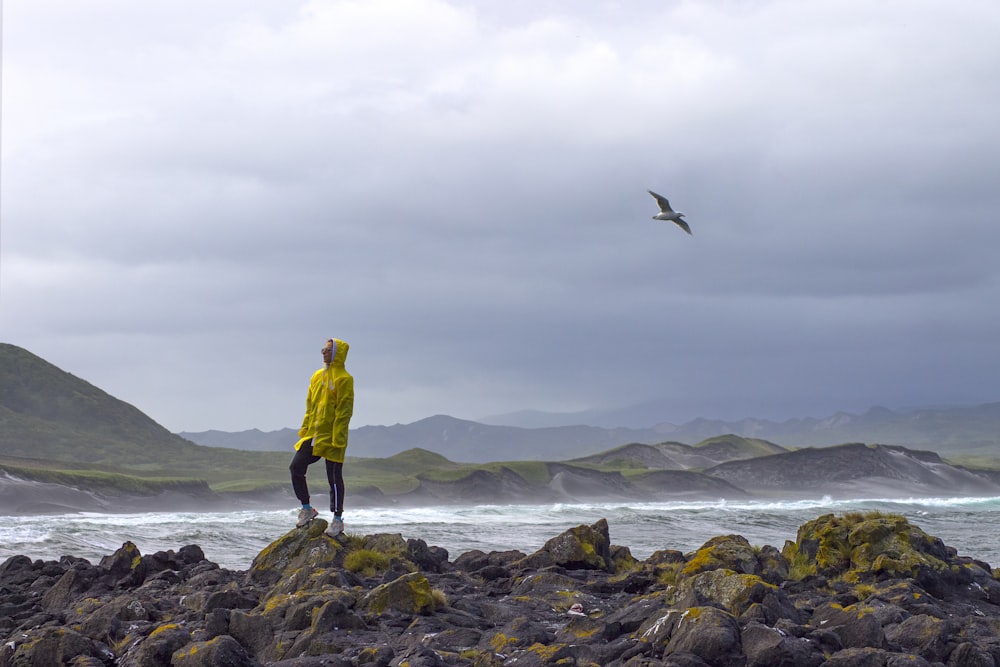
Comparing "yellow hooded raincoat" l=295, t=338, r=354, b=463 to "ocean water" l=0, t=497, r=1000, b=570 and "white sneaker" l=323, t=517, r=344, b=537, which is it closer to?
"white sneaker" l=323, t=517, r=344, b=537

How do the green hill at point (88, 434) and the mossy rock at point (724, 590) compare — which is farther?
the green hill at point (88, 434)

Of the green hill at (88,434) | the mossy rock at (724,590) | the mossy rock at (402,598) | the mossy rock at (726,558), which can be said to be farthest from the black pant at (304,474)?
the green hill at (88,434)

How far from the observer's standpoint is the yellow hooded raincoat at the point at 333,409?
1580cm

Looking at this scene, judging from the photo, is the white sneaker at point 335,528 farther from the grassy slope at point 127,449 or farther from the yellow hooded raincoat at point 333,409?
the grassy slope at point 127,449

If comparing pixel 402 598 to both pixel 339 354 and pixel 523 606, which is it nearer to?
pixel 523 606

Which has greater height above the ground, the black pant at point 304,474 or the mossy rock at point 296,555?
the black pant at point 304,474

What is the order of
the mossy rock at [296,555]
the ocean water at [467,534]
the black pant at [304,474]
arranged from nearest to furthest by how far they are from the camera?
the mossy rock at [296,555] < the black pant at [304,474] < the ocean water at [467,534]

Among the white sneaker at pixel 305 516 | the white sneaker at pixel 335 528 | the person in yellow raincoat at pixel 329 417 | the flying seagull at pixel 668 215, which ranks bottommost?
the white sneaker at pixel 335 528

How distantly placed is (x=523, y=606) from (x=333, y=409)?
4.38 m

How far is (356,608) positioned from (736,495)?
9111 cm

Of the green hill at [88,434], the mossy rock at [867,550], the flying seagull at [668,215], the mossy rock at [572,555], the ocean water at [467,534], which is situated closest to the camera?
the mossy rock at [867,550]

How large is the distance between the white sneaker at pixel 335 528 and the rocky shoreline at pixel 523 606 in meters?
0.14

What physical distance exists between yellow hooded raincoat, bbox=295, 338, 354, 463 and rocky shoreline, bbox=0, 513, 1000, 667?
1.51 meters

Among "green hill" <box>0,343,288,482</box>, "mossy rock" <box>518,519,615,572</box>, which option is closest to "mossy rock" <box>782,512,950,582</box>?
"mossy rock" <box>518,519,615,572</box>
